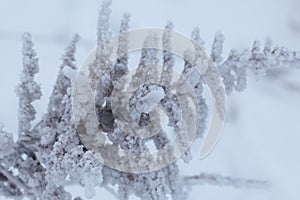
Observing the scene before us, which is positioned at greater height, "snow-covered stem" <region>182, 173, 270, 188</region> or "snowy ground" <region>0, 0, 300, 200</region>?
"snowy ground" <region>0, 0, 300, 200</region>

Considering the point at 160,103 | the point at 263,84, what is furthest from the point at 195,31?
the point at 263,84

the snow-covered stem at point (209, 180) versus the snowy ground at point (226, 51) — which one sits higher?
the snowy ground at point (226, 51)

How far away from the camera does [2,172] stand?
0.43 metres

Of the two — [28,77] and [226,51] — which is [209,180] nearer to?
[28,77]

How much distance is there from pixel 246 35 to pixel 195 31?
0.45 metres

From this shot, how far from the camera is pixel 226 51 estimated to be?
0.79m

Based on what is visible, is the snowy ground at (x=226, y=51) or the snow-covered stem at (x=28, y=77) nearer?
the snow-covered stem at (x=28, y=77)

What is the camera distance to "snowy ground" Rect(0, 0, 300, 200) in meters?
0.67

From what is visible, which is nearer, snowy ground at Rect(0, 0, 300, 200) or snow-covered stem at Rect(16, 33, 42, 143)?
snow-covered stem at Rect(16, 33, 42, 143)

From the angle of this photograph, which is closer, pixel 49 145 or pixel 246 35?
pixel 49 145

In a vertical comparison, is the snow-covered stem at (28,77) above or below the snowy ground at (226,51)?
below

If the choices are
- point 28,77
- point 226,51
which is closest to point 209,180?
point 28,77

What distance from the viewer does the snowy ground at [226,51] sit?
2.20 ft

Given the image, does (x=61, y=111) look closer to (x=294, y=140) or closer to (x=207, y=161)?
(x=207, y=161)
